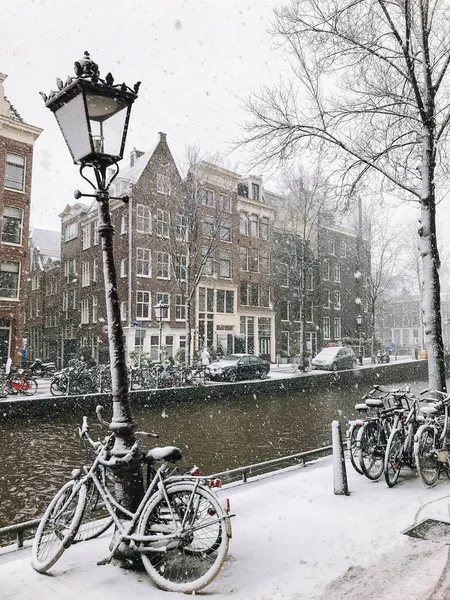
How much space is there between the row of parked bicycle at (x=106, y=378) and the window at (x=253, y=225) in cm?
1866

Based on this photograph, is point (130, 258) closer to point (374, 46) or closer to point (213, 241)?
point (213, 241)

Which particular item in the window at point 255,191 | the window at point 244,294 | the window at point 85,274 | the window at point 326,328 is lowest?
the window at point 326,328

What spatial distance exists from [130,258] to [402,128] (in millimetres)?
21902

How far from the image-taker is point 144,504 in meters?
3.46

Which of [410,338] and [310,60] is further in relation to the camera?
[410,338]

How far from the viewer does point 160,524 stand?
3443 mm

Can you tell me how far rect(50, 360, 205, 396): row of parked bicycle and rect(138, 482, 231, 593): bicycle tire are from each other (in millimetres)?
13371

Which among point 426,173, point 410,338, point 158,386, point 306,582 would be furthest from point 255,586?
point 410,338

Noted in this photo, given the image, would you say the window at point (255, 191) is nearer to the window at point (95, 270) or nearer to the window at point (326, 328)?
the window at point (326, 328)

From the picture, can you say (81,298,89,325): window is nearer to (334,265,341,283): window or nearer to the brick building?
the brick building

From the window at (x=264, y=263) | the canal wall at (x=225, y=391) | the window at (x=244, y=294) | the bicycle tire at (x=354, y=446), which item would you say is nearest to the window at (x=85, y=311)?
the window at (x=244, y=294)

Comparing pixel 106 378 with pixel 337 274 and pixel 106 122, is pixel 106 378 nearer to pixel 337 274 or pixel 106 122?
pixel 106 122

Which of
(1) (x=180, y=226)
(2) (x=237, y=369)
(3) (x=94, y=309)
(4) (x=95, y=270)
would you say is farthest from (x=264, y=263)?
(2) (x=237, y=369)

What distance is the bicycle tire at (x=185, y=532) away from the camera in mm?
3229
